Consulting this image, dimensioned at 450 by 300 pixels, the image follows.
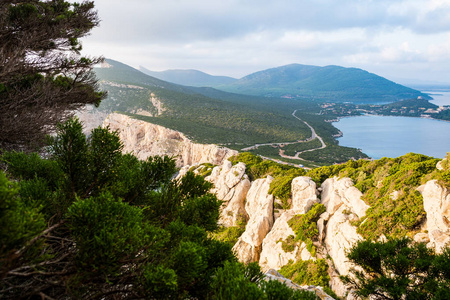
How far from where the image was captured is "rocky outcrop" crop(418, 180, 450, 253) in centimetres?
725

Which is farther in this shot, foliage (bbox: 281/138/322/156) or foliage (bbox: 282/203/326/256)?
foliage (bbox: 281/138/322/156)

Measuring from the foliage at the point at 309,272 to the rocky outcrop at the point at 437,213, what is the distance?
4419mm

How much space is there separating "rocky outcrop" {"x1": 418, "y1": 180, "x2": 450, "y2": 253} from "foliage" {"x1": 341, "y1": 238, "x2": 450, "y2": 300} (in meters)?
2.20

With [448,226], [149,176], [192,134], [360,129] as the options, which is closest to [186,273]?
[149,176]

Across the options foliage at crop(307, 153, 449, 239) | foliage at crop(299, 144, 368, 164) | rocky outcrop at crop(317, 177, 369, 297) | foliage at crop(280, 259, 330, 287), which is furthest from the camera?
foliage at crop(299, 144, 368, 164)

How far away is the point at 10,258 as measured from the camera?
2227 mm

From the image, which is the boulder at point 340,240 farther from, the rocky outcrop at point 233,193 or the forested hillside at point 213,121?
the forested hillside at point 213,121

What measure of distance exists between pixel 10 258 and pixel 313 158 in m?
46.7

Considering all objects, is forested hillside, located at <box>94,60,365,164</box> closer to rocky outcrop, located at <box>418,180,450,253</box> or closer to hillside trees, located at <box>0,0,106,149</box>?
rocky outcrop, located at <box>418,180,450,253</box>

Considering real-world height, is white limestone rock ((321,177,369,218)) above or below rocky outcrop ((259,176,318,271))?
above

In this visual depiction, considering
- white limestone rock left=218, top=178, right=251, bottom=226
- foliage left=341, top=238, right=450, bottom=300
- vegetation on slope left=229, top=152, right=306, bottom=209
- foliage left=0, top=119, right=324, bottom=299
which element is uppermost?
foliage left=0, top=119, right=324, bottom=299

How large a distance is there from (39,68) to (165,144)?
127ft

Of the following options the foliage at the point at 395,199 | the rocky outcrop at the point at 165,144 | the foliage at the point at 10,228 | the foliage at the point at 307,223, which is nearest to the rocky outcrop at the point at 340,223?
the foliage at the point at 307,223

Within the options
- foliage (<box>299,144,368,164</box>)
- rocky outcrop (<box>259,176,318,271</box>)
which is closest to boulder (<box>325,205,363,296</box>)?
rocky outcrop (<box>259,176,318,271</box>)
